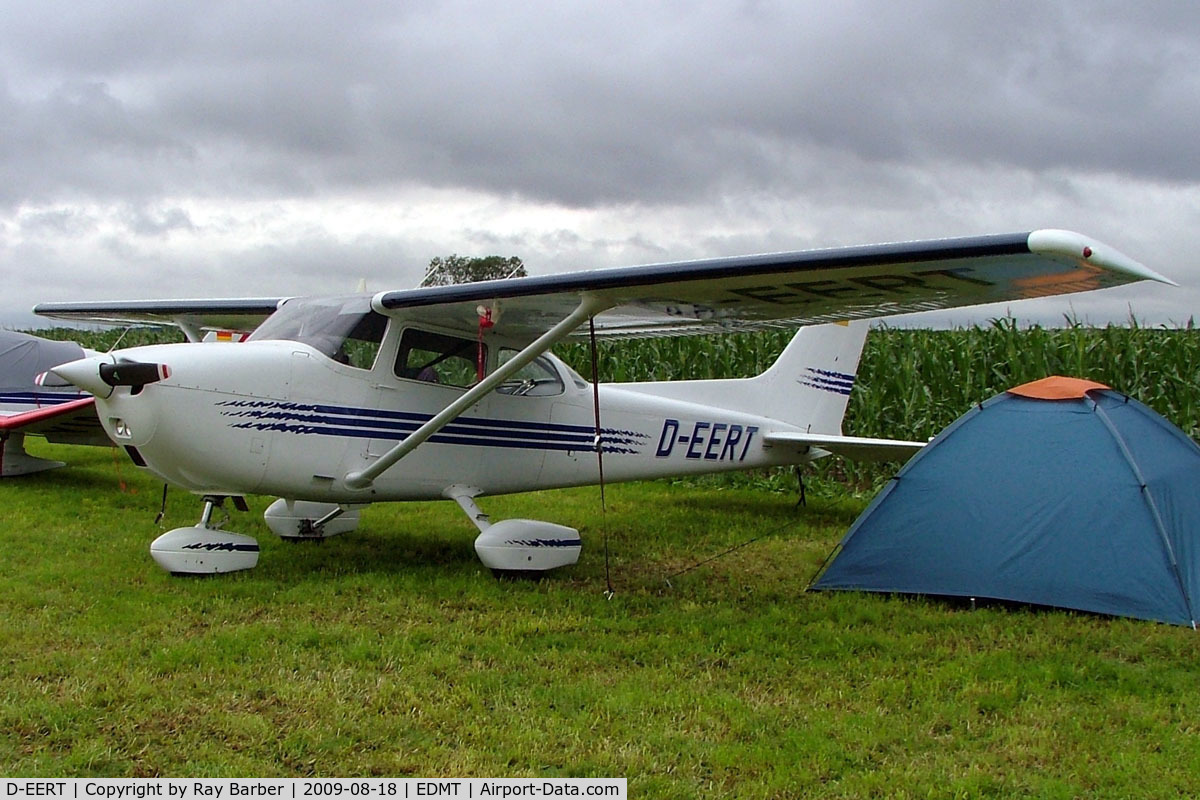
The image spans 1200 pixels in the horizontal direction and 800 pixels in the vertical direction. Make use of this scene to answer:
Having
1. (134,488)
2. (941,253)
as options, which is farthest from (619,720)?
(134,488)

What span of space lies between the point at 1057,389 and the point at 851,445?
8.39 ft

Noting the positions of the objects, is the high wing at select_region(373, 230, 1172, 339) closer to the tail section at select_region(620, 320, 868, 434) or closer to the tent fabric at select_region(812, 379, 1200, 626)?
the tent fabric at select_region(812, 379, 1200, 626)

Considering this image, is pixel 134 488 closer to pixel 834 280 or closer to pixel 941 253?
pixel 834 280

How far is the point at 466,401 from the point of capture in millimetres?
6367

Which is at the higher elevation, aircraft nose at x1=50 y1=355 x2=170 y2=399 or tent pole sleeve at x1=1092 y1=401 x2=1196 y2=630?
aircraft nose at x1=50 y1=355 x2=170 y2=399

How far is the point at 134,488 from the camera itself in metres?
11.0

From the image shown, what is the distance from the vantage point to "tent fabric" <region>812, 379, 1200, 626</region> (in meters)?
5.62

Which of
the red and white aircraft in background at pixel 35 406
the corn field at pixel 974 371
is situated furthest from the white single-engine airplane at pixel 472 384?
the red and white aircraft in background at pixel 35 406

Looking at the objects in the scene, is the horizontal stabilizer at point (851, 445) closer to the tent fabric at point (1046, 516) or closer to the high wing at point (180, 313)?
the tent fabric at point (1046, 516)

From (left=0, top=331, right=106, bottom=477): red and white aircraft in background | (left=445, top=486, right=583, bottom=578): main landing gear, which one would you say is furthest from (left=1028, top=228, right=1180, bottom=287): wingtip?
(left=0, top=331, right=106, bottom=477): red and white aircraft in background

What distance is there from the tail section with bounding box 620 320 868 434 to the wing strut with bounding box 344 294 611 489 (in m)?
2.69

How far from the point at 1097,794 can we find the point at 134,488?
10430 mm

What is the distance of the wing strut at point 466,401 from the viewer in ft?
19.5

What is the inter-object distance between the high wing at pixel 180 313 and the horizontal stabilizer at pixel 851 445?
4.81 m
